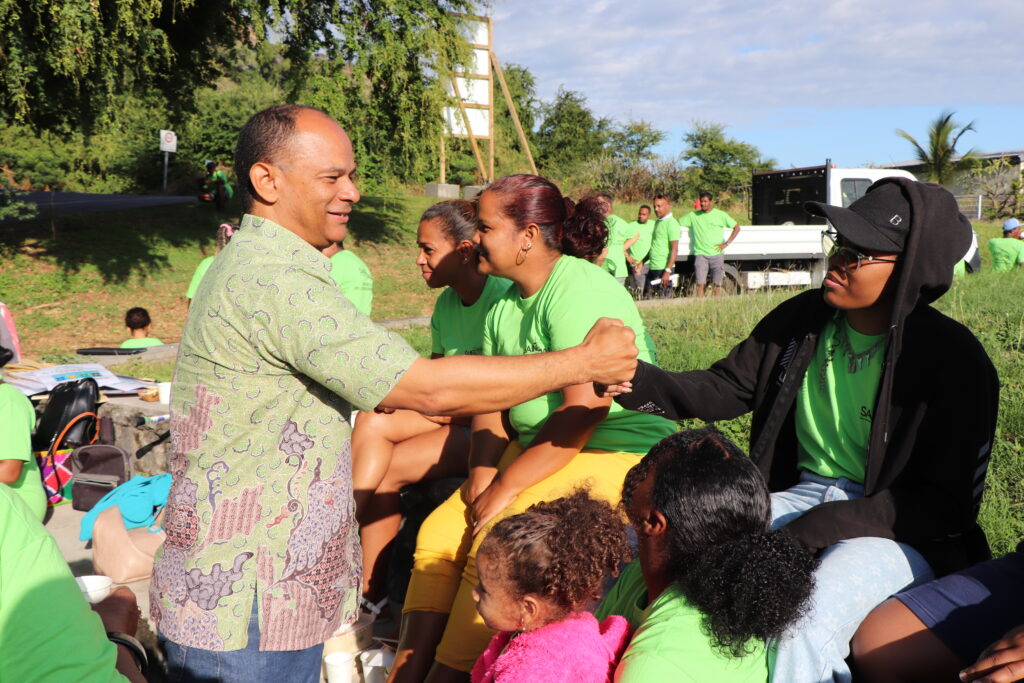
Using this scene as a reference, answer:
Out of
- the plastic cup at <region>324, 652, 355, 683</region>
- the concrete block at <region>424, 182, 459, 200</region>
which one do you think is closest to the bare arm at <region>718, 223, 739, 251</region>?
the plastic cup at <region>324, 652, 355, 683</region>

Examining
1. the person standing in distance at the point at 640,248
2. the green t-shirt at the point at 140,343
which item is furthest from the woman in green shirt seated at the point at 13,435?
the person standing in distance at the point at 640,248

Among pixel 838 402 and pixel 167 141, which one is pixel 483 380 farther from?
pixel 167 141

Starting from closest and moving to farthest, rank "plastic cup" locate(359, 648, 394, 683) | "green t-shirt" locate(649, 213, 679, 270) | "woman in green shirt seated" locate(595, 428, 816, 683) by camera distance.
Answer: "woman in green shirt seated" locate(595, 428, 816, 683), "plastic cup" locate(359, 648, 394, 683), "green t-shirt" locate(649, 213, 679, 270)

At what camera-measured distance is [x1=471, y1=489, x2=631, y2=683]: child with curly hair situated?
7.88 feet

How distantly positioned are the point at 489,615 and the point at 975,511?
151 centimetres

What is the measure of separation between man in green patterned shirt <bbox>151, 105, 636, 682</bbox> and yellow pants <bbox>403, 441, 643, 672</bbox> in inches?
38.0

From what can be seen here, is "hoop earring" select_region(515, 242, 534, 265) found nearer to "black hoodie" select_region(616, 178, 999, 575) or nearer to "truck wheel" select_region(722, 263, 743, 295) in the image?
"black hoodie" select_region(616, 178, 999, 575)

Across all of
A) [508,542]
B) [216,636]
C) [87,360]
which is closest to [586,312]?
[508,542]

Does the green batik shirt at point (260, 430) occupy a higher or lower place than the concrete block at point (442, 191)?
lower

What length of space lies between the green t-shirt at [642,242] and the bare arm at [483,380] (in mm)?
12230

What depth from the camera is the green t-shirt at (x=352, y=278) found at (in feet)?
19.2

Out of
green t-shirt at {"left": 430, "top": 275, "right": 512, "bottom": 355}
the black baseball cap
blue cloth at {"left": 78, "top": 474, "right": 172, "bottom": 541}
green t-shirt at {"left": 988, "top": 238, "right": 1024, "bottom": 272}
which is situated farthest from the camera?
green t-shirt at {"left": 988, "top": 238, "right": 1024, "bottom": 272}

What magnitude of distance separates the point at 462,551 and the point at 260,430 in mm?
1509

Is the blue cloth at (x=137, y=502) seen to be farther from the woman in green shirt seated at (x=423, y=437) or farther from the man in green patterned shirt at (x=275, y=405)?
the man in green patterned shirt at (x=275, y=405)
